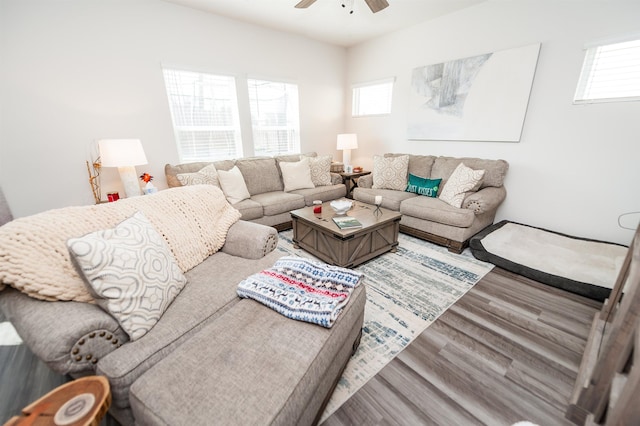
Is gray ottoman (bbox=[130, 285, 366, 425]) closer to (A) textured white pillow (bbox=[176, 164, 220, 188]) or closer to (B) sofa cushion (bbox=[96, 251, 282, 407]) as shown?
(B) sofa cushion (bbox=[96, 251, 282, 407])

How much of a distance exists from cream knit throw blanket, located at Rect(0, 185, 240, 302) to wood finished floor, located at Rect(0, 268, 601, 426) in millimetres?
702

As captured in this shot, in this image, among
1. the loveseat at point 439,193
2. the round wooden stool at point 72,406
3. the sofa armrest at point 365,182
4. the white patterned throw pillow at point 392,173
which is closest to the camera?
the round wooden stool at point 72,406

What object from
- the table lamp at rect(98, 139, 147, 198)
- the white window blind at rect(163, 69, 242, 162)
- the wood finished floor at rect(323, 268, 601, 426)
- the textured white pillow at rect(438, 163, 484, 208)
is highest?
the white window blind at rect(163, 69, 242, 162)

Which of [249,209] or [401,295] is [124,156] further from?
[401,295]

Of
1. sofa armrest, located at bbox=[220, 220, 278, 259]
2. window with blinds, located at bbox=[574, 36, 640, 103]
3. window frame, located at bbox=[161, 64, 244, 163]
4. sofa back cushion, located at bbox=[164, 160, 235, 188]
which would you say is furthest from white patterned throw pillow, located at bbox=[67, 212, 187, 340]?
window with blinds, located at bbox=[574, 36, 640, 103]

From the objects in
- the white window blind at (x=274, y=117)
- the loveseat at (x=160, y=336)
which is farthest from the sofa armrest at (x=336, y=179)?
the loveseat at (x=160, y=336)

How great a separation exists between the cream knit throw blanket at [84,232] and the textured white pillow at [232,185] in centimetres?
120

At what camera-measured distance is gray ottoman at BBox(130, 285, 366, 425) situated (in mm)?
754

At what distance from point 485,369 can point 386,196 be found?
2171 mm

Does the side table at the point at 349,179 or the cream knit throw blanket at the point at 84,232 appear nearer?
the cream knit throw blanket at the point at 84,232

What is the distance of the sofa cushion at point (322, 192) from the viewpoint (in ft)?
11.3

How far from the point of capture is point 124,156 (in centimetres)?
240

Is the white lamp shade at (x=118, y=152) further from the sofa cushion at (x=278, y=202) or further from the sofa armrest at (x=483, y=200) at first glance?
the sofa armrest at (x=483, y=200)

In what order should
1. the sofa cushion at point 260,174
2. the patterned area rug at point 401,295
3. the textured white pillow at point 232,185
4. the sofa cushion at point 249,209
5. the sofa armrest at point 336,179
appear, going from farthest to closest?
the sofa armrest at point 336,179 → the sofa cushion at point 260,174 → the textured white pillow at point 232,185 → the sofa cushion at point 249,209 → the patterned area rug at point 401,295
